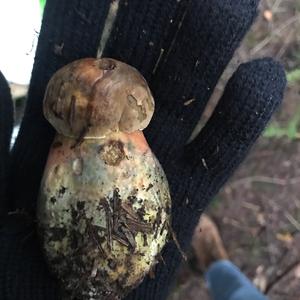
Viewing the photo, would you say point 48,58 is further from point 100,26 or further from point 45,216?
point 45,216

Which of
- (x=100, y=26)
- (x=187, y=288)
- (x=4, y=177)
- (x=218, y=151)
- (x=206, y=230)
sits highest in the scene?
(x=100, y=26)

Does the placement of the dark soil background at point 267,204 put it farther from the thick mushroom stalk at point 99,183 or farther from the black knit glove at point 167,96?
the thick mushroom stalk at point 99,183

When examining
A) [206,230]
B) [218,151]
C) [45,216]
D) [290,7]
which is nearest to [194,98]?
[218,151]

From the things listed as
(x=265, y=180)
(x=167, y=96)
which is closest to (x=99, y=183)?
(x=167, y=96)

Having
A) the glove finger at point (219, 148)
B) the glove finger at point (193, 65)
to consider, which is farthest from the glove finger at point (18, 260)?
the glove finger at point (193, 65)

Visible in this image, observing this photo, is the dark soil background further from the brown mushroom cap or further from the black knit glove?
the brown mushroom cap

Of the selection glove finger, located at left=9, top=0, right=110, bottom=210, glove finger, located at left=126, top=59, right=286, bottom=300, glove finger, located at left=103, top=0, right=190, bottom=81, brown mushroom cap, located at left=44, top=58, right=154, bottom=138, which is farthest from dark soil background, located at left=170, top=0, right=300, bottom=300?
brown mushroom cap, located at left=44, top=58, right=154, bottom=138
